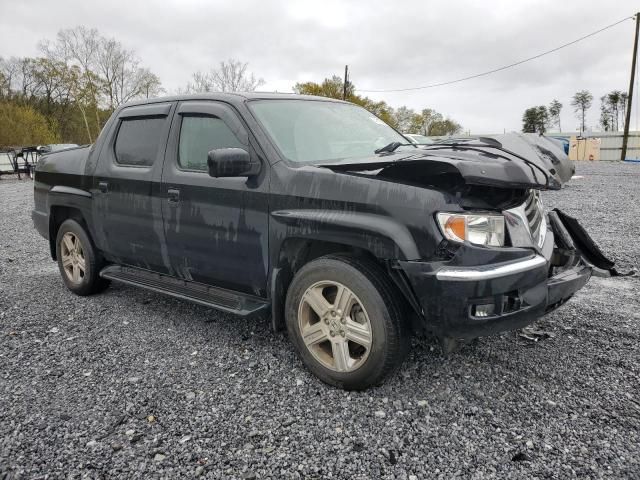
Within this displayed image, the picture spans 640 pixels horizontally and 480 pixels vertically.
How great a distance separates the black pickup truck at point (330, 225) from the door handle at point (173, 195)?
13mm

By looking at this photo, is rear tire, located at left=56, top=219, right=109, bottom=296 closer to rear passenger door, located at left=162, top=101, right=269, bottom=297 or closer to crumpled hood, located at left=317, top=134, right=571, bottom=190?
rear passenger door, located at left=162, top=101, right=269, bottom=297

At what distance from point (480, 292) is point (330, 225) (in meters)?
0.90

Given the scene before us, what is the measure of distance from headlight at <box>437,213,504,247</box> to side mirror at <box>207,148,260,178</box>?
1255 millimetres

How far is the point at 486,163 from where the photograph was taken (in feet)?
8.13

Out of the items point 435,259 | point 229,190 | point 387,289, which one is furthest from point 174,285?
point 435,259

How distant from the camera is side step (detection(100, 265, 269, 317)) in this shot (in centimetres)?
330

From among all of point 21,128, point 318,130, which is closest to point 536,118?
point 21,128

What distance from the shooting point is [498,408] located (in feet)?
8.85

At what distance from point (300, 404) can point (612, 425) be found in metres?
1.65

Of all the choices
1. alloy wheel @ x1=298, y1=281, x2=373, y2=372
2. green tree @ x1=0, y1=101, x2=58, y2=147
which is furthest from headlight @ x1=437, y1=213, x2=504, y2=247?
green tree @ x1=0, y1=101, x2=58, y2=147

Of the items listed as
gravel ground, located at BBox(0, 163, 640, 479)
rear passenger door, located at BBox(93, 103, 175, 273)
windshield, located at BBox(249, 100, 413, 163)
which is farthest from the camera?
rear passenger door, located at BBox(93, 103, 175, 273)

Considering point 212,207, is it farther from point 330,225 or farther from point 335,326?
point 335,326

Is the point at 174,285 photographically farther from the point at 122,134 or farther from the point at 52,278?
the point at 52,278

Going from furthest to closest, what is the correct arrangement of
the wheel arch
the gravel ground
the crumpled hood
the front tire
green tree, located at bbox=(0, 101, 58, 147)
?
green tree, located at bbox=(0, 101, 58, 147)
the wheel arch
the front tire
the crumpled hood
the gravel ground
